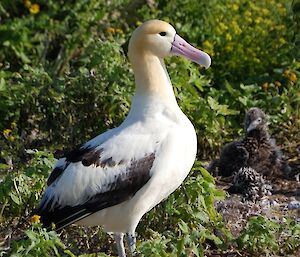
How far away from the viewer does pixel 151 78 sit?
6.31m

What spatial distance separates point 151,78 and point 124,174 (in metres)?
0.68

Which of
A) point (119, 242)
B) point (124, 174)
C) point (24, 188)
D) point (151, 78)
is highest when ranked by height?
point (151, 78)

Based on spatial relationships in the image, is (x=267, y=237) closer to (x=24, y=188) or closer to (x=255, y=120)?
(x=24, y=188)

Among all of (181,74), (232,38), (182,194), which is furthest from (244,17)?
(182,194)

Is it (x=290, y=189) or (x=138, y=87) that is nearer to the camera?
(x=138, y=87)

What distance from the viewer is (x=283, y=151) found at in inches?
330

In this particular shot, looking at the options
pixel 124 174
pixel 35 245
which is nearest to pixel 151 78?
pixel 124 174

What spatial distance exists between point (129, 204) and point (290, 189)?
2.05 m

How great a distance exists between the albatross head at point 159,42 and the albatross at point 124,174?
1.40ft

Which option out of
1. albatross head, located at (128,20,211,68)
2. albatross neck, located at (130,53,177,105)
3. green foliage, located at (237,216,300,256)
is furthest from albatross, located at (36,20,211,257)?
green foliage, located at (237,216,300,256)

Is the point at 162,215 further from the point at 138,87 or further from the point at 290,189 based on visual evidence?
the point at 290,189

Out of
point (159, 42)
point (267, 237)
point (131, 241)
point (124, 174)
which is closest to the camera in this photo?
point (124, 174)

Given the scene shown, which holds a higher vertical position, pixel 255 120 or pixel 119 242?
pixel 255 120

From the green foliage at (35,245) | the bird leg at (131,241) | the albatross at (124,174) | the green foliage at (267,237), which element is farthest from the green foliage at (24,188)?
the green foliage at (267,237)
